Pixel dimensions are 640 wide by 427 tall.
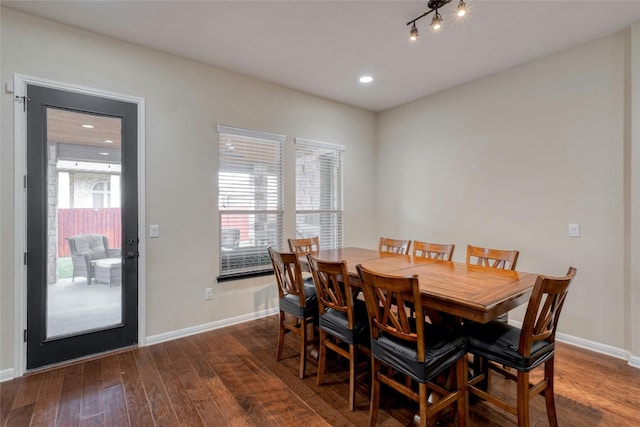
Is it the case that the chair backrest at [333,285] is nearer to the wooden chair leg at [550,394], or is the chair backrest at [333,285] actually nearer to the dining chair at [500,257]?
the wooden chair leg at [550,394]

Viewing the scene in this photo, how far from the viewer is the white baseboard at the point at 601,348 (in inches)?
106

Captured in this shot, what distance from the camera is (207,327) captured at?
3.47m

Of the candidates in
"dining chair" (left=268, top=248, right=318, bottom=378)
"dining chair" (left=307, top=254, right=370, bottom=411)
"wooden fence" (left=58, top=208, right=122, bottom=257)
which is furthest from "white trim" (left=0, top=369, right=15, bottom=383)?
"dining chair" (left=307, top=254, right=370, bottom=411)

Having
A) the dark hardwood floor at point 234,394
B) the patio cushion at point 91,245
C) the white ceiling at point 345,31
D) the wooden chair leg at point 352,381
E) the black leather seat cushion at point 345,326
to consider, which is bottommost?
the dark hardwood floor at point 234,394

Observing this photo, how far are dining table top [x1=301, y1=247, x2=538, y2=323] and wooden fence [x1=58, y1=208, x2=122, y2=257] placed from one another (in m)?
2.26

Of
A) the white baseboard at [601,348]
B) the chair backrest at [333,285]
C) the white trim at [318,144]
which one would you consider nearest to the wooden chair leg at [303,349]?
the chair backrest at [333,285]

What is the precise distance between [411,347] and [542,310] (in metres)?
0.73

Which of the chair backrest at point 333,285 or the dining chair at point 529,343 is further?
the chair backrest at point 333,285

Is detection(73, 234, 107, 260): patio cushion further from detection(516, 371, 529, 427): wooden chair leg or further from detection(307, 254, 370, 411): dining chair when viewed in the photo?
detection(516, 371, 529, 427): wooden chair leg

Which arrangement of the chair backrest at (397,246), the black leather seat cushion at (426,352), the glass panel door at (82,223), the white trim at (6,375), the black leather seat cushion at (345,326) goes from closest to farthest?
Result: the black leather seat cushion at (426,352) → the black leather seat cushion at (345,326) → the white trim at (6,375) → the glass panel door at (82,223) → the chair backrest at (397,246)

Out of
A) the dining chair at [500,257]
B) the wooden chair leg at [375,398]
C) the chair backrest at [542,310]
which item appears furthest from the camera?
the dining chair at [500,257]

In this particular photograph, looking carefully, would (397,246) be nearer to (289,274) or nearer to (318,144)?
(289,274)

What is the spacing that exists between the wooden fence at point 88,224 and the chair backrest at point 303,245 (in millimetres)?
1734

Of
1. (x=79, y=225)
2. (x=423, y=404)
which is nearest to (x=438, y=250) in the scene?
(x=423, y=404)
